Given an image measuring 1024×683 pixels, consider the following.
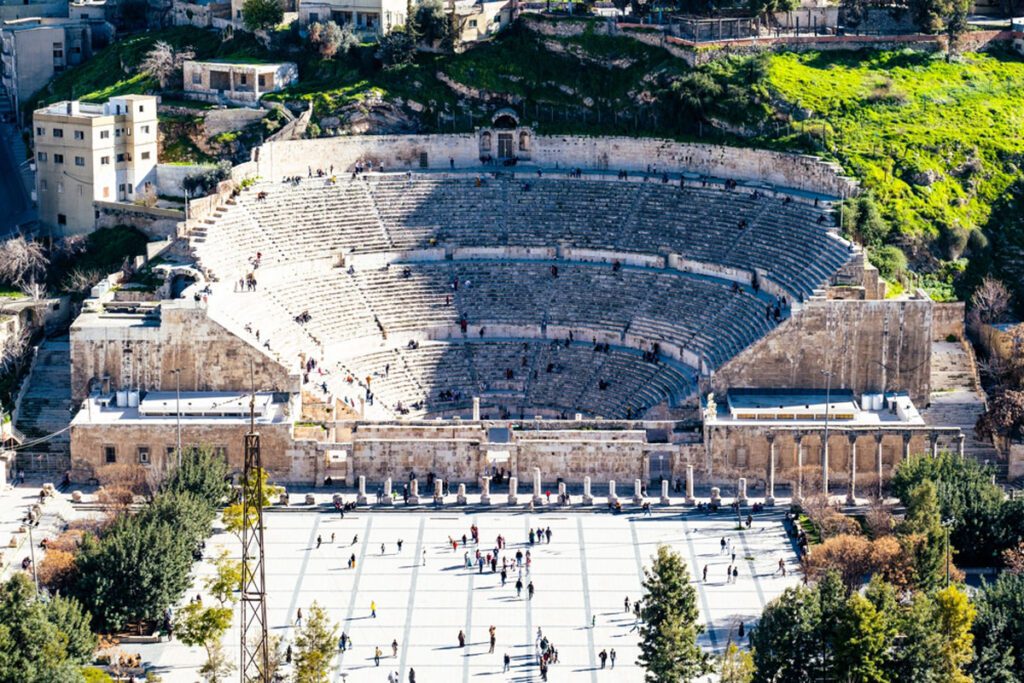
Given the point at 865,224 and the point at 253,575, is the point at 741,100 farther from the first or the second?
the point at 253,575

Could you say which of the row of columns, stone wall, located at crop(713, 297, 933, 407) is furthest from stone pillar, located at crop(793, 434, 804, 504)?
stone wall, located at crop(713, 297, 933, 407)

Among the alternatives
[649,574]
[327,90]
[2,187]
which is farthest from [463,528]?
[2,187]

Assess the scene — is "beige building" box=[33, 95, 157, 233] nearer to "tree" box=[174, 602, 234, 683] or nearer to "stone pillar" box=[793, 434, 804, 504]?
"stone pillar" box=[793, 434, 804, 504]

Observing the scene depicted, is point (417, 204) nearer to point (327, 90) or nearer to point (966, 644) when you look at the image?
point (327, 90)

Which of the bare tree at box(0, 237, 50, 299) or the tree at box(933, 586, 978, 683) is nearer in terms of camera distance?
the tree at box(933, 586, 978, 683)

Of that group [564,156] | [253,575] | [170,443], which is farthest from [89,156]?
[253,575]

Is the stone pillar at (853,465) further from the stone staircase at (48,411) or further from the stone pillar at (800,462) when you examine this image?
the stone staircase at (48,411)
